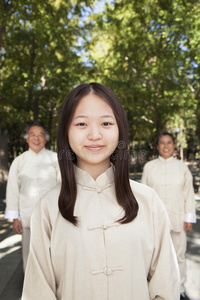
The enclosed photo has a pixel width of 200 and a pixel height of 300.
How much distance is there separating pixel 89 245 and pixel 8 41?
1242cm

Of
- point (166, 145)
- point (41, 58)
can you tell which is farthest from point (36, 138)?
point (41, 58)

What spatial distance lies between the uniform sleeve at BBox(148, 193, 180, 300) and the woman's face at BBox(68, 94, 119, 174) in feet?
1.35

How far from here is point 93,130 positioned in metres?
1.52

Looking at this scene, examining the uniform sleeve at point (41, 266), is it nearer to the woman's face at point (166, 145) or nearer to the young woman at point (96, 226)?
the young woman at point (96, 226)

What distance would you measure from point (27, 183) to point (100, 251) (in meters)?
2.87

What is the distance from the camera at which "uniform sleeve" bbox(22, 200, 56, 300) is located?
1.53 m

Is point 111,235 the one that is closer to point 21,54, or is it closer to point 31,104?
point 21,54

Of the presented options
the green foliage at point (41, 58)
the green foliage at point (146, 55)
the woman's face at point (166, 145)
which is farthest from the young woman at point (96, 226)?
the green foliage at point (41, 58)

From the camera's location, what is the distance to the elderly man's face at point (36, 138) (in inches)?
165

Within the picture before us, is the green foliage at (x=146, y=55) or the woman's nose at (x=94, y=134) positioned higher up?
the green foliage at (x=146, y=55)

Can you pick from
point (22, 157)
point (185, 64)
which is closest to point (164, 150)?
point (22, 157)

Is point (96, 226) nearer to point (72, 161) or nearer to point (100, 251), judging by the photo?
point (100, 251)

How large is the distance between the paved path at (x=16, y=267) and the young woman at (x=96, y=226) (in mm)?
2724

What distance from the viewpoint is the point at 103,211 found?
1.63 m
